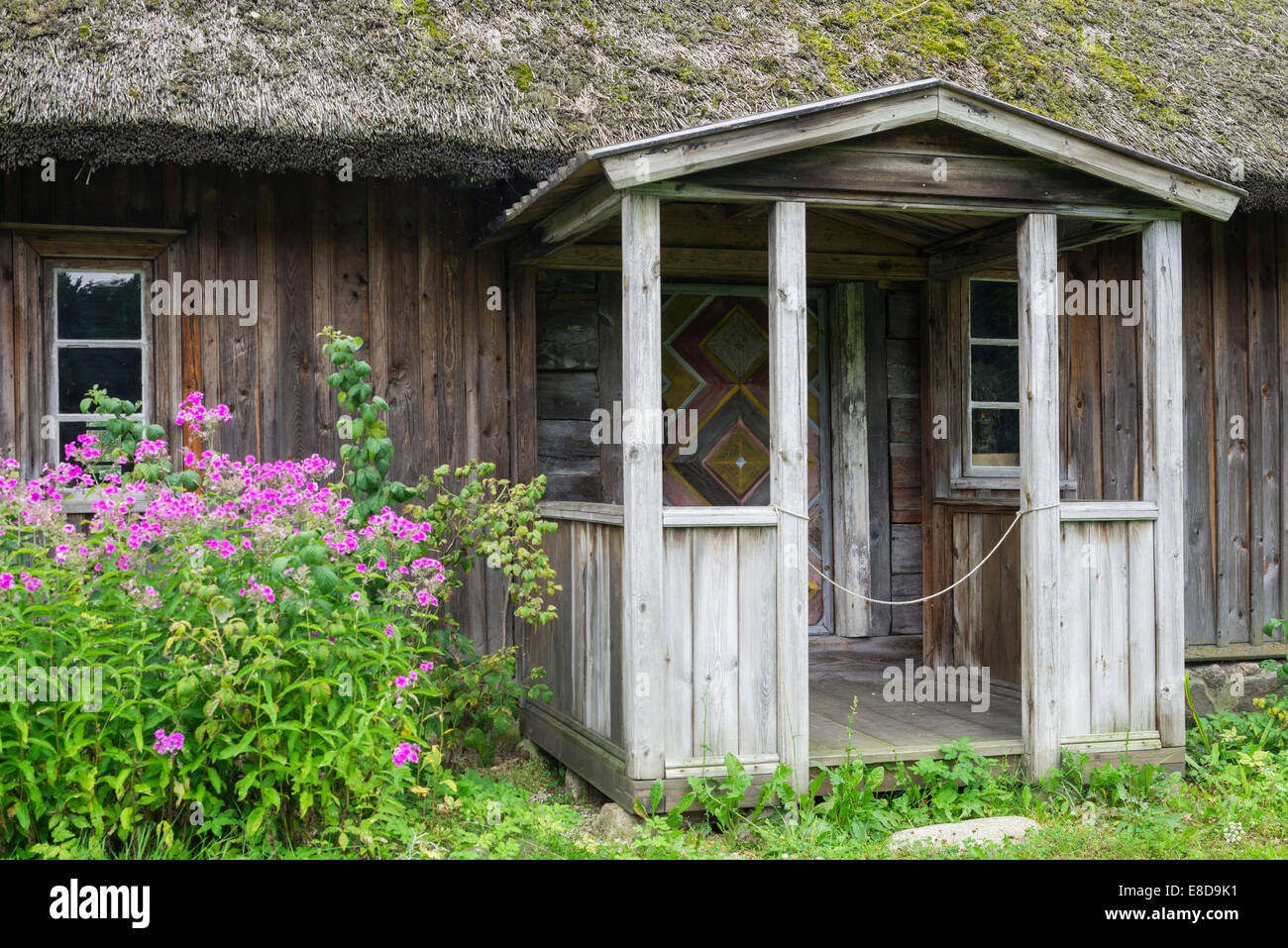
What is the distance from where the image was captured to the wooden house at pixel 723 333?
4.71m

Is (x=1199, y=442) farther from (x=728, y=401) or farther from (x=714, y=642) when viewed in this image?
(x=714, y=642)

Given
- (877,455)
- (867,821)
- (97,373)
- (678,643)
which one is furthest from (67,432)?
(877,455)

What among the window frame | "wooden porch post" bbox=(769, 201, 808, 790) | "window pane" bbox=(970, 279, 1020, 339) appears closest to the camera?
"wooden porch post" bbox=(769, 201, 808, 790)

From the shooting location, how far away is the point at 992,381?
22.3 ft

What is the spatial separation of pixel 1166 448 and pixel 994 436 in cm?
160

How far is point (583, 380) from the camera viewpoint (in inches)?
254

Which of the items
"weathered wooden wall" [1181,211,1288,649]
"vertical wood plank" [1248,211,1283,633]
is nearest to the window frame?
"weathered wooden wall" [1181,211,1288,649]

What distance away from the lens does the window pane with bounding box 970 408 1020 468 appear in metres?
6.79

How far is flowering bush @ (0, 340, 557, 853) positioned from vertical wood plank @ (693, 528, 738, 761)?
1029 millimetres

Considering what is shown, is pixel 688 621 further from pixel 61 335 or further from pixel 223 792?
pixel 61 335

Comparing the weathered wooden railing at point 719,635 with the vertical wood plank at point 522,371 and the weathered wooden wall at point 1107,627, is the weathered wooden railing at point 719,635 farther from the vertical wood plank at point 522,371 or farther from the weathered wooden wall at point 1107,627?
the vertical wood plank at point 522,371

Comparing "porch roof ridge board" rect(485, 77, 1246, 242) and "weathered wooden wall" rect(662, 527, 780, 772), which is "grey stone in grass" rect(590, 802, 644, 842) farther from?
"porch roof ridge board" rect(485, 77, 1246, 242)
